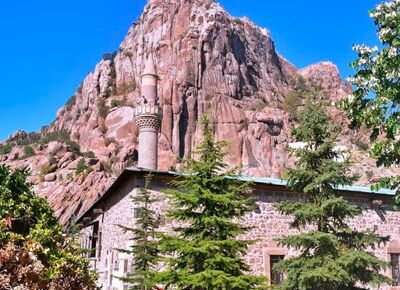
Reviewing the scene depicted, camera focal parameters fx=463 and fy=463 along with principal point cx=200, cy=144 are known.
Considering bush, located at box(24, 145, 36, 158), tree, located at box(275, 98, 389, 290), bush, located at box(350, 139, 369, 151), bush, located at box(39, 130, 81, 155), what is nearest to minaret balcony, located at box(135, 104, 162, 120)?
tree, located at box(275, 98, 389, 290)

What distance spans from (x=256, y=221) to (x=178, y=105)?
56.3m

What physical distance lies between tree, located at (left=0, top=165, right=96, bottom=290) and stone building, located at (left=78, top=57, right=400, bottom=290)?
6.96 metres

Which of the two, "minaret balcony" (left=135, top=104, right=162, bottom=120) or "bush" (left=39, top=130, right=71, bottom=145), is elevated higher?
"bush" (left=39, top=130, right=71, bottom=145)

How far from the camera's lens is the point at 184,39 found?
77125mm

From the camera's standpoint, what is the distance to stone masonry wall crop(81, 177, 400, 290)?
15195mm

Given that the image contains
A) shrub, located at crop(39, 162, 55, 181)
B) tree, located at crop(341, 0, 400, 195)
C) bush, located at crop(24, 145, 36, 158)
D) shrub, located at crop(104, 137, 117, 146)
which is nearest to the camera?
tree, located at crop(341, 0, 400, 195)

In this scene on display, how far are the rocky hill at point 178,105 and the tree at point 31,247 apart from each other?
48.6m

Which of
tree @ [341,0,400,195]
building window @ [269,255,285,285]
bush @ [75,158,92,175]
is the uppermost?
bush @ [75,158,92,175]

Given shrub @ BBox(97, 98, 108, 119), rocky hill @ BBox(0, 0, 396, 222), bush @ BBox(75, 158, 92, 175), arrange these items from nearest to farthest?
bush @ BBox(75, 158, 92, 175)
rocky hill @ BBox(0, 0, 396, 222)
shrub @ BBox(97, 98, 108, 119)

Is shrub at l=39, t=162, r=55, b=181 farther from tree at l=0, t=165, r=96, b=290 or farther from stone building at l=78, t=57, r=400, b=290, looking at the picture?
tree at l=0, t=165, r=96, b=290

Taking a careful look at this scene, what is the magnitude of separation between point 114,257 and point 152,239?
3.20m

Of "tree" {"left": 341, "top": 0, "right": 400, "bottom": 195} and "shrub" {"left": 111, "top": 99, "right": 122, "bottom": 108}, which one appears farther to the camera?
"shrub" {"left": 111, "top": 99, "right": 122, "bottom": 108}

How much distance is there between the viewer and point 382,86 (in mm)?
9703

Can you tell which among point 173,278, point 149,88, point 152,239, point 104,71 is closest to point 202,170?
point 173,278
